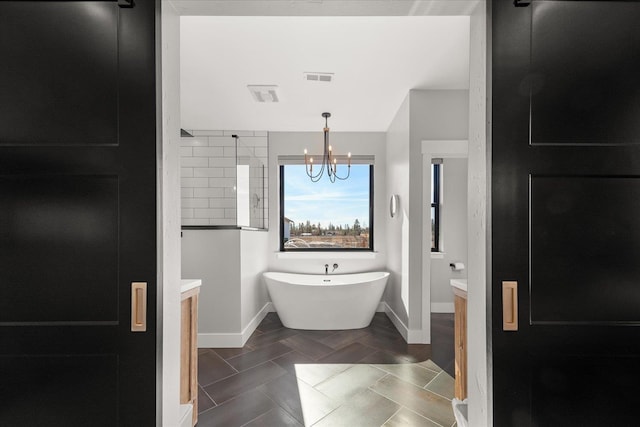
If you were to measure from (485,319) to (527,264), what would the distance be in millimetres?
230

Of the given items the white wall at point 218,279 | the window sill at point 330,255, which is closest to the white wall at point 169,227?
the white wall at point 218,279

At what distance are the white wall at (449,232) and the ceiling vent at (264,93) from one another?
8.08 ft

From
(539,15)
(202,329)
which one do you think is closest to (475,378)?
(539,15)

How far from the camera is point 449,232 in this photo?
13.1 feet

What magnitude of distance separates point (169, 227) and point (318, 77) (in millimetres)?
2045

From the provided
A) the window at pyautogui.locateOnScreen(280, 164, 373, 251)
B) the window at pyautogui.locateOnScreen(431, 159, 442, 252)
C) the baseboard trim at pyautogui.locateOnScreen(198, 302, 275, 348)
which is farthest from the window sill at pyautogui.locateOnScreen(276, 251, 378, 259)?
the baseboard trim at pyautogui.locateOnScreen(198, 302, 275, 348)

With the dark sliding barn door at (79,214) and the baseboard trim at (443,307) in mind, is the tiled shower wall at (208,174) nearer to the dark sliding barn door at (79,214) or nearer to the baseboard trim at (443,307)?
the dark sliding barn door at (79,214)

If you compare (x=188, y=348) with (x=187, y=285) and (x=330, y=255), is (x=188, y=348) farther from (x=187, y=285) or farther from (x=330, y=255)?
(x=330, y=255)

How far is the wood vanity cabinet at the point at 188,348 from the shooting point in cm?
159

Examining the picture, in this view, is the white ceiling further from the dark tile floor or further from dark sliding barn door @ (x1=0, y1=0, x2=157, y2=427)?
the dark tile floor

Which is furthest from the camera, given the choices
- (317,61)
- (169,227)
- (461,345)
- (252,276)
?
(252,276)

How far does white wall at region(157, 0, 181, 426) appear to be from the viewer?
3.20 ft

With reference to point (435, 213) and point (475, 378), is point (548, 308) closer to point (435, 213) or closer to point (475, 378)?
point (475, 378)

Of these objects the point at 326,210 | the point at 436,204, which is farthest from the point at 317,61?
the point at 436,204
